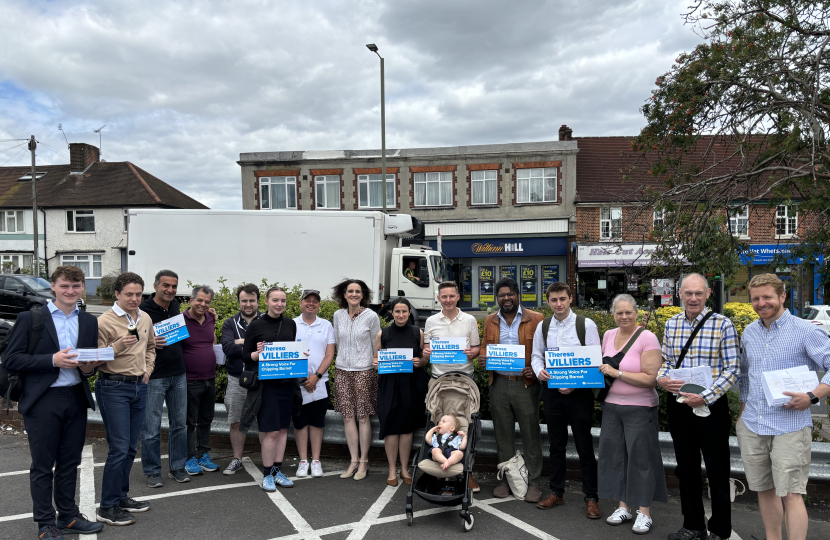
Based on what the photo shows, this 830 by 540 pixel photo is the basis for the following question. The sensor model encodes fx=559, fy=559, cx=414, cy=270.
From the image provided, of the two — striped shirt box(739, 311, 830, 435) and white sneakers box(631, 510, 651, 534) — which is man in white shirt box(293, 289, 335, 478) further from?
striped shirt box(739, 311, 830, 435)

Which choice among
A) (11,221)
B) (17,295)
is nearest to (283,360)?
(17,295)

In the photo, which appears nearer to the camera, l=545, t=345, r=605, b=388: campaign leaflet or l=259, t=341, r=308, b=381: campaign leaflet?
l=545, t=345, r=605, b=388: campaign leaflet

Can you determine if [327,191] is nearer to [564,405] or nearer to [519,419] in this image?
[519,419]

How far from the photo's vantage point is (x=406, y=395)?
18.2ft

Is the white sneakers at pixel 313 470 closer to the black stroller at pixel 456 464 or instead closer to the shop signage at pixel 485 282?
the black stroller at pixel 456 464

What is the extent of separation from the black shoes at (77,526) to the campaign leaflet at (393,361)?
2.66m

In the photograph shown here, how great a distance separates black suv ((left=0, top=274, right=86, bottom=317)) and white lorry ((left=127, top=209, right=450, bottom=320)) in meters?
4.76

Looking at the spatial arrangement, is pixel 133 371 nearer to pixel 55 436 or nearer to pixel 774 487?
pixel 55 436

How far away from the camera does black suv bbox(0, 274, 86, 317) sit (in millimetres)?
18391

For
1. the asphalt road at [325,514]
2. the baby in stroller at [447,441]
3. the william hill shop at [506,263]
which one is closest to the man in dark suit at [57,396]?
the asphalt road at [325,514]

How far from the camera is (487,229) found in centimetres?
2883

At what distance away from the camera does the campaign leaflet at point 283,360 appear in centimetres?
541

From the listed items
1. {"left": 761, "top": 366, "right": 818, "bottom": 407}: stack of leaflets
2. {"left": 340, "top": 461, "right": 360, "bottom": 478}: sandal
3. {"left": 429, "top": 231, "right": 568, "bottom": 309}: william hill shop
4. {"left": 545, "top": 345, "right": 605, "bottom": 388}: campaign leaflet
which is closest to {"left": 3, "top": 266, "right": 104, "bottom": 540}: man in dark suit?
{"left": 340, "top": 461, "right": 360, "bottom": 478}: sandal

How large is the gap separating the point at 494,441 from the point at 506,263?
77.7 feet
